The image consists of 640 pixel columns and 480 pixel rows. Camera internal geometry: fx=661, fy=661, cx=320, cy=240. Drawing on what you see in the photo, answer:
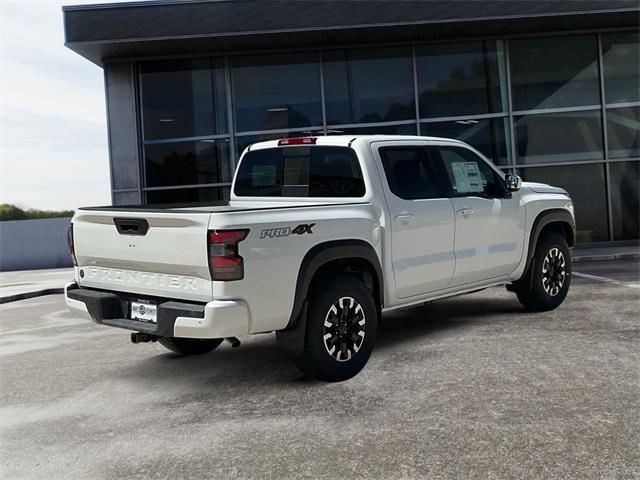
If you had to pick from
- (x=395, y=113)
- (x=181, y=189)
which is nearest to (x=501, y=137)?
(x=395, y=113)

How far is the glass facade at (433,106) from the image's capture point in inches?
566

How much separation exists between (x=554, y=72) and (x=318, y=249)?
1156 centimetres

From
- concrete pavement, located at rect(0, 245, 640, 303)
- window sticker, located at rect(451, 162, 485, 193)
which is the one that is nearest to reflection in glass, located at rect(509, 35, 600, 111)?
concrete pavement, located at rect(0, 245, 640, 303)

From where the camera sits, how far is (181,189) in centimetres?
1446

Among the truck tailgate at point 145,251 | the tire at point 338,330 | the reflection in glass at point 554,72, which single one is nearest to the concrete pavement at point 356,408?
the tire at point 338,330

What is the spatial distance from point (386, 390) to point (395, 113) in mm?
10445

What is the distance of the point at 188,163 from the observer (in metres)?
14.5

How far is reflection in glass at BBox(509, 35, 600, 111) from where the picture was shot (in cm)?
1446

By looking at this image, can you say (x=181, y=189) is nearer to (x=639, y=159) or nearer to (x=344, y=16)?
(x=344, y=16)

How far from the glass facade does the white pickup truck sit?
7.62m

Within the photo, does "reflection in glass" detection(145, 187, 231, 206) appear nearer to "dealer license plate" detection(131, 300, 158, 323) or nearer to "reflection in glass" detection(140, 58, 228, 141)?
"reflection in glass" detection(140, 58, 228, 141)

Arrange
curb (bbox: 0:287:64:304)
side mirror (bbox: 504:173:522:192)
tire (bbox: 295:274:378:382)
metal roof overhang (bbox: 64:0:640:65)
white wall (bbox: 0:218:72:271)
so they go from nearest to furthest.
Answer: tire (bbox: 295:274:378:382)
side mirror (bbox: 504:173:522:192)
curb (bbox: 0:287:64:304)
metal roof overhang (bbox: 64:0:640:65)
white wall (bbox: 0:218:72:271)

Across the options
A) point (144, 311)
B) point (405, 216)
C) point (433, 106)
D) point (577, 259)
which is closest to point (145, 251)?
point (144, 311)

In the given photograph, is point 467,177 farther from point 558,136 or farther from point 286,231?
point 558,136
